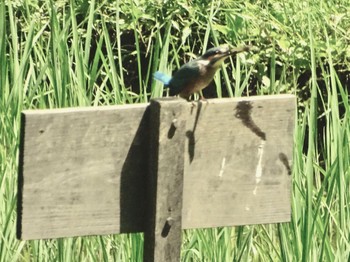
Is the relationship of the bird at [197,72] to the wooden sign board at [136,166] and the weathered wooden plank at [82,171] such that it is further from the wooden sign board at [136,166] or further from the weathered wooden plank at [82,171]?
the weathered wooden plank at [82,171]

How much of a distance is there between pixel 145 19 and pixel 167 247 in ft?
9.50

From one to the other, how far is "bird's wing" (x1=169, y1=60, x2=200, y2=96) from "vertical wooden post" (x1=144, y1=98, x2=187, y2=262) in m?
0.24

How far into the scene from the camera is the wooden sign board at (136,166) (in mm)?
2072

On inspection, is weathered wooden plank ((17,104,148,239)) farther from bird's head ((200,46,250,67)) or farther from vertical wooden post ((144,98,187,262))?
bird's head ((200,46,250,67))

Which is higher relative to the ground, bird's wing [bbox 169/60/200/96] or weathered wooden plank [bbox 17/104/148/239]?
bird's wing [bbox 169/60/200/96]

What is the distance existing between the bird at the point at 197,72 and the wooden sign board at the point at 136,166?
172 mm

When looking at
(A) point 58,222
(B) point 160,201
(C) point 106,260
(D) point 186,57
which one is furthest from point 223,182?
(D) point 186,57

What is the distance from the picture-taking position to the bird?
2418 millimetres

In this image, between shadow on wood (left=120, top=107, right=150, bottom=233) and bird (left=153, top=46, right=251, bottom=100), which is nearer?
shadow on wood (left=120, top=107, right=150, bottom=233)

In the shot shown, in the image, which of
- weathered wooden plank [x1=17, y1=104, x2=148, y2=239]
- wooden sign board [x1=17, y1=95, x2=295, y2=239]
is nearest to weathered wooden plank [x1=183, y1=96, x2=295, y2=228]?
wooden sign board [x1=17, y1=95, x2=295, y2=239]

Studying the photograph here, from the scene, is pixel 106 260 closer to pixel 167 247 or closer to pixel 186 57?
pixel 167 247

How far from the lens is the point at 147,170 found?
2.21 meters

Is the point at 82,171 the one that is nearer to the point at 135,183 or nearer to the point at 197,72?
the point at 135,183

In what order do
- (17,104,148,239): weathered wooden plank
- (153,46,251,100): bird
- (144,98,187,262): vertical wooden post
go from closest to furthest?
(17,104,148,239): weathered wooden plank
(144,98,187,262): vertical wooden post
(153,46,251,100): bird
